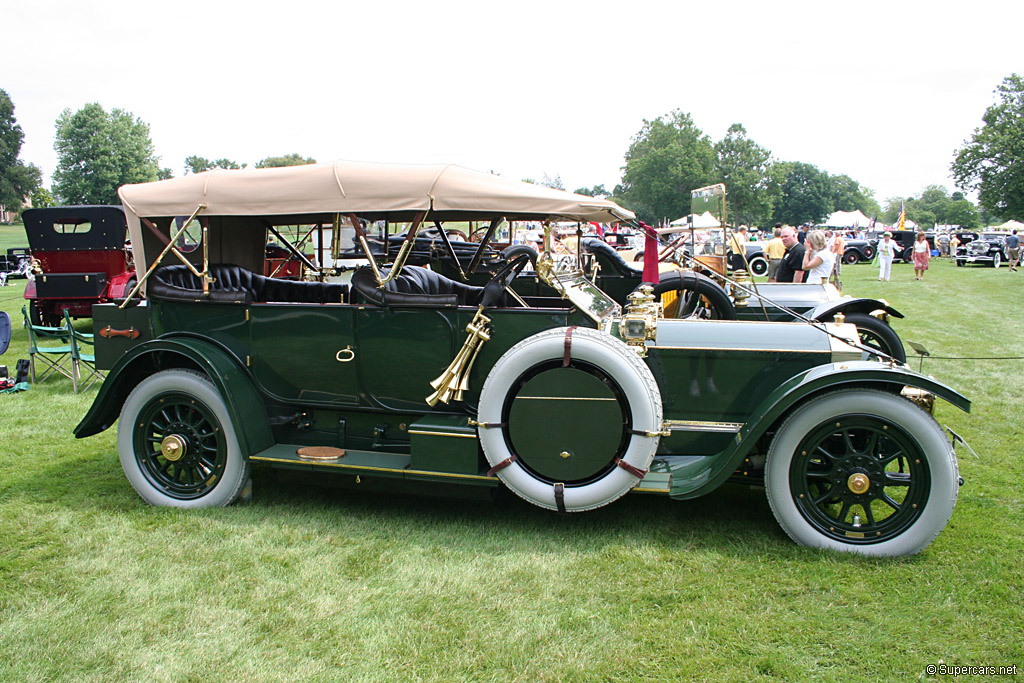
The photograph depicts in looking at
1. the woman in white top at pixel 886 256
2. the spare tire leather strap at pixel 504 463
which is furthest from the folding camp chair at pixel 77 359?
the woman in white top at pixel 886 256

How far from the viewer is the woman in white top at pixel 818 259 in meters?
9.38

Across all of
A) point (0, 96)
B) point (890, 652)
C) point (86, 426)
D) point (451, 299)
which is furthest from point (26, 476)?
point (0, 96)

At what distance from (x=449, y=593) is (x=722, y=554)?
1.44 meters

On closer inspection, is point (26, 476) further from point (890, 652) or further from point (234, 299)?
point (890, 652)

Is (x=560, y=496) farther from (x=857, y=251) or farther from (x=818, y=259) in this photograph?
(x=857, y=251)

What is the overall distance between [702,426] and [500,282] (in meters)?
1.47

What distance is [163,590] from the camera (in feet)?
10.7

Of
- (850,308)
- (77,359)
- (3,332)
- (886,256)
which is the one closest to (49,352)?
(77,359)

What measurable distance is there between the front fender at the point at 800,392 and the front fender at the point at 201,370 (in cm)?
252

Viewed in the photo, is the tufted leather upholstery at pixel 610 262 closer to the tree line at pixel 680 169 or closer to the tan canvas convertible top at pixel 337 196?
the tan canvas convertible top at pixel 337 196

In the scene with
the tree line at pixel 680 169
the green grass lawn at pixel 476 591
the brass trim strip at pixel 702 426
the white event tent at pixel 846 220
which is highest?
the tree line at pixel 680 169

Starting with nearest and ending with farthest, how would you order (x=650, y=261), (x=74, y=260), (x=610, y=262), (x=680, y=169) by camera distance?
1. (x=650, y=261)
2. (x=610, y=262)
3. (x=74, y=260)
4. (x=680, y=169)

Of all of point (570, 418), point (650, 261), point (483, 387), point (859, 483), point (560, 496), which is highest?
point (650, 261)

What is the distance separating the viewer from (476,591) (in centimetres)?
322
